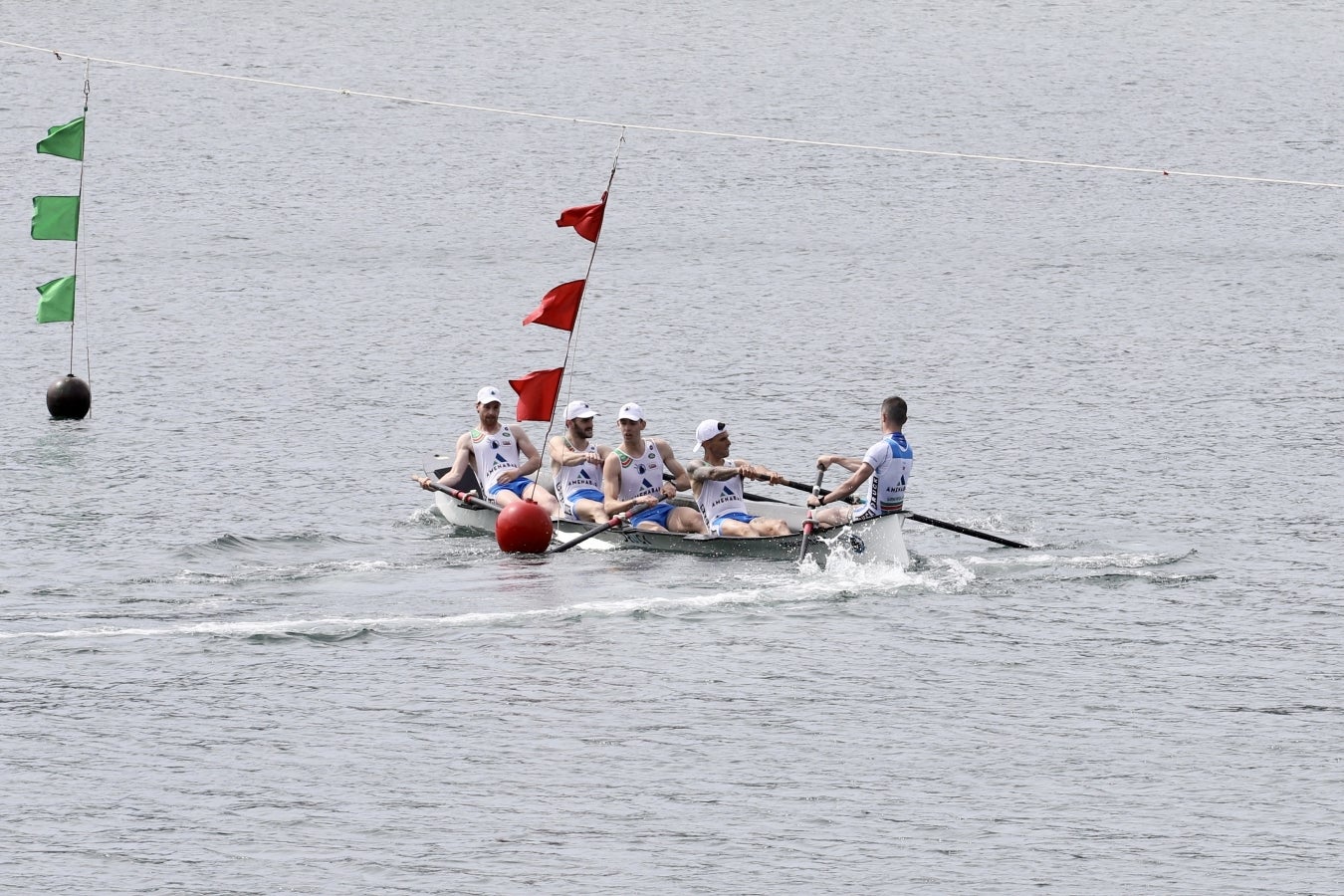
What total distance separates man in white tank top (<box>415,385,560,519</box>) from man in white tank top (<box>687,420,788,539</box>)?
2.83 metres

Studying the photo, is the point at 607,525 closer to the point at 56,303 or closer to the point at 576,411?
the point at 576,411

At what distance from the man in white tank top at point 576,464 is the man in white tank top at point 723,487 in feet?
5.53

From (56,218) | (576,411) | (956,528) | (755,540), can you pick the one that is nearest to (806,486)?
(755,540)

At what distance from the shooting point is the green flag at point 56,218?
32.3m

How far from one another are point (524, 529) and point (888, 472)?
15.0 feet

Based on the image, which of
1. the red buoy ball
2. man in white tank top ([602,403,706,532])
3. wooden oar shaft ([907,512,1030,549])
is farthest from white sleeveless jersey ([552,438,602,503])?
wooden oar shaft ([907,512,1030,549])

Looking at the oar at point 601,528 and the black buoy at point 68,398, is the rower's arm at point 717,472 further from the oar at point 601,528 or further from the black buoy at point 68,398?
the black buoy at point 68,398

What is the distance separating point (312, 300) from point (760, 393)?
11.7m

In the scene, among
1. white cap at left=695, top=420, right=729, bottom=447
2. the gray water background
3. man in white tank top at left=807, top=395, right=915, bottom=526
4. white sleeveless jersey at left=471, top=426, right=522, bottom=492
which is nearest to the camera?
the gray water background

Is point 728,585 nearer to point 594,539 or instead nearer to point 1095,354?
point 594,539

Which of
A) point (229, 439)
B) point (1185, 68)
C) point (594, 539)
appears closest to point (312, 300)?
point (229, 439)

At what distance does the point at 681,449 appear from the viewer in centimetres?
3030

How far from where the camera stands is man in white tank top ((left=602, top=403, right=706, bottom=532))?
81.1 ft

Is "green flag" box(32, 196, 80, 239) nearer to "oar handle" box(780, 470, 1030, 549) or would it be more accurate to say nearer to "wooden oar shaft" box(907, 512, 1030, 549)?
"oar handle" box(780, 470, 1030, 549)
